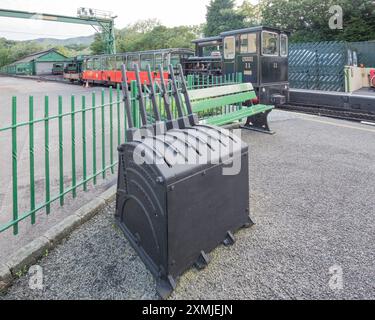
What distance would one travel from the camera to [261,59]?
10.4 m

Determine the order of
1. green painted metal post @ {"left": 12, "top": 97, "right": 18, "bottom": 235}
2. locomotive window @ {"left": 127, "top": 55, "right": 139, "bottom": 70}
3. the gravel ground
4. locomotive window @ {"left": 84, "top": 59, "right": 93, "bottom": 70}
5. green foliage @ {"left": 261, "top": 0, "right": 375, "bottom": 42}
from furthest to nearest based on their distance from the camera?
locomotive window @ {"left": 84, "top": 59, "right": 93, "bottom": 70}
green foliage @ {"left": 261, "top": 0, "right": 375, "bottom": 42}
locomotive window @ {"left": 127, "top": 55, "right": 139, "bottom": 70}
green painted metal post @ {"left": 12, "top": 97, "right": 18, "bottom": 235}
the gravel ground

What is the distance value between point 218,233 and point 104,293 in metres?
0.97

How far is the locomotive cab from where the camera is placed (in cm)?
1032

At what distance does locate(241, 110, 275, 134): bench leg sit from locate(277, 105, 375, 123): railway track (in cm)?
329

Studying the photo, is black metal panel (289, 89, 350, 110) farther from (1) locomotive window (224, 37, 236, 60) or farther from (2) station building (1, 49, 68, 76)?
(2) station building (1, 49, 68, 76)

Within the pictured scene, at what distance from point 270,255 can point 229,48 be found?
976cm

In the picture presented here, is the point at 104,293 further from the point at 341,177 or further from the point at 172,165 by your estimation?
the point at 341,177

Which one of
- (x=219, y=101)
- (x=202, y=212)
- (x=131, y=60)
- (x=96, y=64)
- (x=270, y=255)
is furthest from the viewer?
(x=96, y=64)

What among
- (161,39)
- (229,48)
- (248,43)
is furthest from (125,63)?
(161,39)

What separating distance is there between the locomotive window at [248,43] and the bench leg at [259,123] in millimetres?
3992

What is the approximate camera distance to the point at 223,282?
2439 mm

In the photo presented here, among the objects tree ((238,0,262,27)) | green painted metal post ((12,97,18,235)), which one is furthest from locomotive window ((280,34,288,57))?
tree ((238,0,262,27))

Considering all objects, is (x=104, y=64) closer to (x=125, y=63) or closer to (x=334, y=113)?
(x=125, y=63)

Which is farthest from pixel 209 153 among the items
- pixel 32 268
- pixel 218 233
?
pixel 32 268
